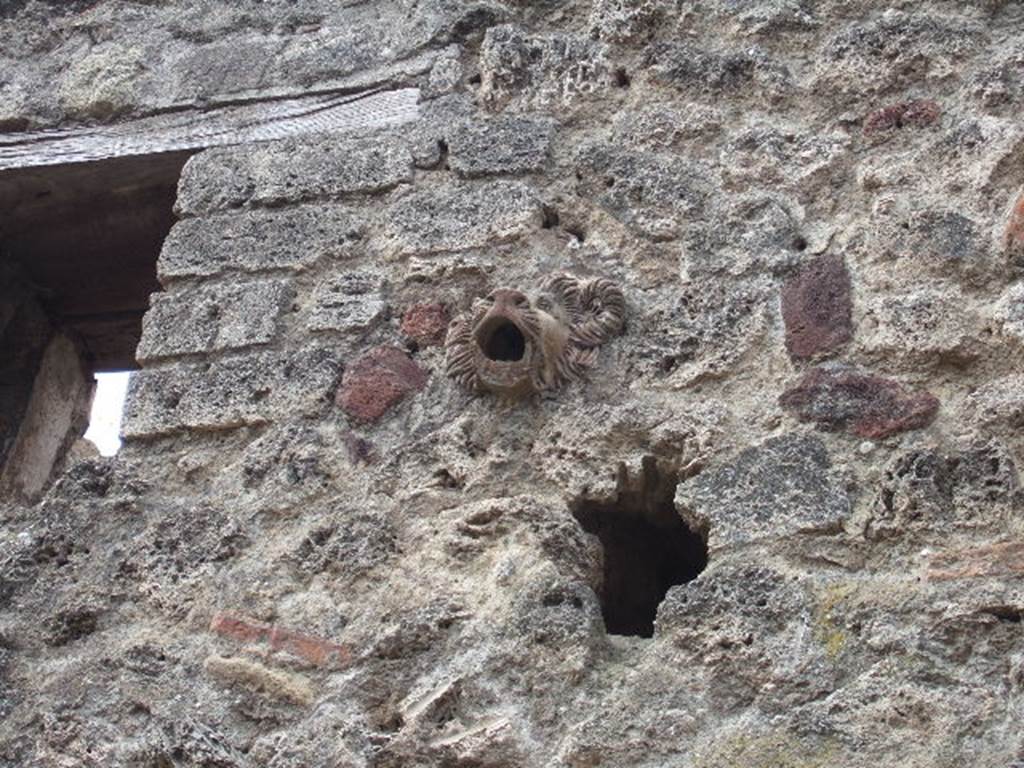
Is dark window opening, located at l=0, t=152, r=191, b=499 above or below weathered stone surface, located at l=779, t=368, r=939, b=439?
above

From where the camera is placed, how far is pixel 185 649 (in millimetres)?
2930

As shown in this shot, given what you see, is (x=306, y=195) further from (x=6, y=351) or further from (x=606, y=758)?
(x=606, y=758)

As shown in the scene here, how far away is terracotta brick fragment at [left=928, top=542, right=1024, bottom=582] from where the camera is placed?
2639 millimetres

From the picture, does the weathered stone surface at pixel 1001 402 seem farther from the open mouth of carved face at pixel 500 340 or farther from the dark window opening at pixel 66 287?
the dark window opening at pixel 66 287

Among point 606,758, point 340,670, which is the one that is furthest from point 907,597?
point 340,670

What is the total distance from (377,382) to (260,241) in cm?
49

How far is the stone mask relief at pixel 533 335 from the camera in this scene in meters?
3.11

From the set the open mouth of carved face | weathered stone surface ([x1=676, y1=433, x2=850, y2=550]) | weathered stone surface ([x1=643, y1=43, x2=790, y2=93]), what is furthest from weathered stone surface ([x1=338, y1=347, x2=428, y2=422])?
weathered stone surface ([x1=643, y1=43, x2=790, y2=93])

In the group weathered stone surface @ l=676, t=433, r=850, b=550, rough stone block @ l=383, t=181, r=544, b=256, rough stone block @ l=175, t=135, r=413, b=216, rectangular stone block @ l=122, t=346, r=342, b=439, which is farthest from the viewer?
rough stone block @ l=175, t=135, r=413, b=216

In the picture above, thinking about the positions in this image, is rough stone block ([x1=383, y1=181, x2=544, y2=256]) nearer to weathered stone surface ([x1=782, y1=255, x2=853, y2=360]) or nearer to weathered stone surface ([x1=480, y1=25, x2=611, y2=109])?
weathered stone surface ([x1=480, y1=25, x2=611, y2=109])

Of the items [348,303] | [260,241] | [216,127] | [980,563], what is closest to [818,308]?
[980,563]

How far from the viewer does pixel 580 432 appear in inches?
120

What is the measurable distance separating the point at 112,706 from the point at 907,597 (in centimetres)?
117

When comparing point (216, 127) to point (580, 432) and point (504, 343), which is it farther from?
point (580, 432)
